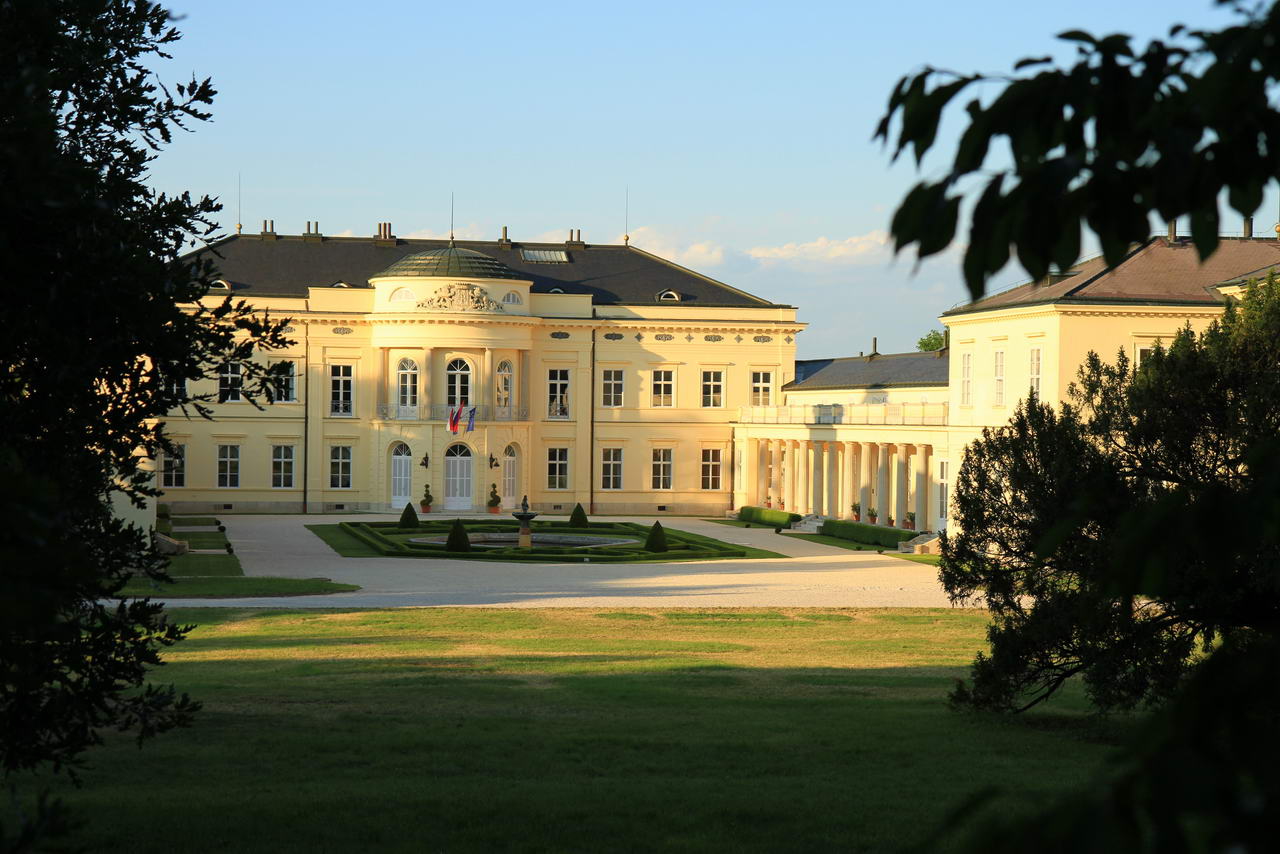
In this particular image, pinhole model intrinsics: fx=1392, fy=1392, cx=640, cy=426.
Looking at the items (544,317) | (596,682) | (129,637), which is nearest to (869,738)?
(596,682)

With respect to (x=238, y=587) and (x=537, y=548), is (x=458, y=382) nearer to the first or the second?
(x=537, y=548)

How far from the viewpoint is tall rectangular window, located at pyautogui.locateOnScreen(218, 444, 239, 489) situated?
171 feet

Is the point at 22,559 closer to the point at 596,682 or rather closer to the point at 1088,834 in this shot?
the point at 1088,834

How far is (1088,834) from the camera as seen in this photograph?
6.61ft

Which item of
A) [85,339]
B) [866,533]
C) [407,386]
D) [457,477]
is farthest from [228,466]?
[85,339]

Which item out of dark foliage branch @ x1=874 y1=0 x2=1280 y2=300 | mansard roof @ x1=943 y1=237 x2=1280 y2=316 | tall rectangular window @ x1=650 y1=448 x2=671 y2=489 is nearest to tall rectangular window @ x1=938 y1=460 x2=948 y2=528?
mansard roof @ x1=943 y1=237 x2=1280 y2=316

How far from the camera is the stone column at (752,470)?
54344 millimetres

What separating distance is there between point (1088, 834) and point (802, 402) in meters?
54.1

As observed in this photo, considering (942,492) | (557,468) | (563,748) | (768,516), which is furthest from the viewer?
(557,468)

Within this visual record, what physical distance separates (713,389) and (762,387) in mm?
2091

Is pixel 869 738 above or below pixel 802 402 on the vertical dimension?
below

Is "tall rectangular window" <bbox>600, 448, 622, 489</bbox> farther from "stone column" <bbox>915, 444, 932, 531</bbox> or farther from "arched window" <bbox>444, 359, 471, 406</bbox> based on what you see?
"stone column" <bbox>915, 444, 932, 531</bbox>

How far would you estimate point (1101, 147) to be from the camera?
3.03 meters

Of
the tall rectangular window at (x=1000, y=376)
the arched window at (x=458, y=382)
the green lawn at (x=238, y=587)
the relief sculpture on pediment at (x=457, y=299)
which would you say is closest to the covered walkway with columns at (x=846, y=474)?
the tall rectangular window at (x=1000, y=376)
